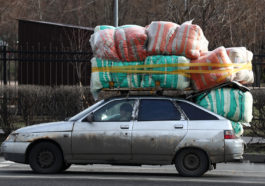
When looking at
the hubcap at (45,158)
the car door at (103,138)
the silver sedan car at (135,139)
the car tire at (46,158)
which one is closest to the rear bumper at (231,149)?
the silver sedan car at (135,139)

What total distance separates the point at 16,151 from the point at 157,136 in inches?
96.9

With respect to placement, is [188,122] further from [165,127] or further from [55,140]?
[55,140]

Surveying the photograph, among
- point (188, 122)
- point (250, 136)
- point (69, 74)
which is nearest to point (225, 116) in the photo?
point (188, 122)

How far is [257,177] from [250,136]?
16.9 feet

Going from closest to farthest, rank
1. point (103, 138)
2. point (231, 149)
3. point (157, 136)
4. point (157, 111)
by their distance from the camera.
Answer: point (231, 149) < point (157, 136) < point (103, 138) < point (157, 111)

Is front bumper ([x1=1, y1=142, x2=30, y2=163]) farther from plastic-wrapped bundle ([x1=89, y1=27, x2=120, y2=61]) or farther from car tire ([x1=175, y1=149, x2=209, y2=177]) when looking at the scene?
car tire ([x1=175, y1=149, x2=209, y2=177])

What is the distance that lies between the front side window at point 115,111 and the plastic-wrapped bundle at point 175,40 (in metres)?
1.04

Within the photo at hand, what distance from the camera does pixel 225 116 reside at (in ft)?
37.4

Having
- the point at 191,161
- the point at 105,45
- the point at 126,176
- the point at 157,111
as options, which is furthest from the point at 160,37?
the point at 126,176

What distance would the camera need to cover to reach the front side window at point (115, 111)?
11.2 m

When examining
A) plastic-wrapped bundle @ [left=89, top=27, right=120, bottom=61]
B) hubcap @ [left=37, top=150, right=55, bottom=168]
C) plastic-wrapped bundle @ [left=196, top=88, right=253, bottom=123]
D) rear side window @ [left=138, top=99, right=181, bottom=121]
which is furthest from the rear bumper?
hubcap @ [left=37, top=150, right=55, bottom=168]

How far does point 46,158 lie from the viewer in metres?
11.3

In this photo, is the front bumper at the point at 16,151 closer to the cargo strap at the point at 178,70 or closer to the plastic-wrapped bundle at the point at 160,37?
the cargo strap at the point at 178,70

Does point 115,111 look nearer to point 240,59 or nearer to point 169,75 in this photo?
point 169,75
